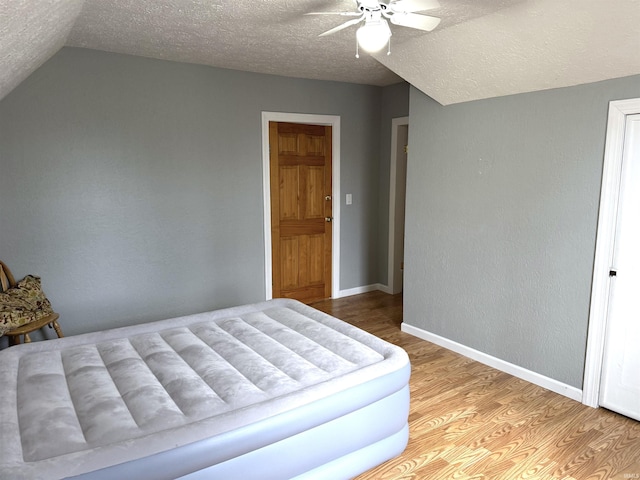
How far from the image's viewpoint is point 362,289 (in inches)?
218

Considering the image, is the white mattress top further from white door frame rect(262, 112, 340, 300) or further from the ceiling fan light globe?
white door frame rect(262, 112, 340, 300)

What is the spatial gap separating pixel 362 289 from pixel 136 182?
293 centimetres

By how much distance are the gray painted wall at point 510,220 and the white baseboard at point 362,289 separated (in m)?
1.33

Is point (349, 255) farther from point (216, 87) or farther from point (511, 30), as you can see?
point (511, 30)

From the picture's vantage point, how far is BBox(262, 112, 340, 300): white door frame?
449 centimetres

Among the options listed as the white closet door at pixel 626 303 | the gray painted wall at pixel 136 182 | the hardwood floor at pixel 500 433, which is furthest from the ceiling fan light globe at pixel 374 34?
the gray painted wall at pixel 136 182

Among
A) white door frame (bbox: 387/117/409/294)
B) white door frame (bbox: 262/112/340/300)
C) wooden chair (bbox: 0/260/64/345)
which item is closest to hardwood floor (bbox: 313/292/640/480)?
white door frame (bbox: 262/112/340/300)

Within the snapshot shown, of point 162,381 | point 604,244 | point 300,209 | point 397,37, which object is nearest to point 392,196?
point 300,209

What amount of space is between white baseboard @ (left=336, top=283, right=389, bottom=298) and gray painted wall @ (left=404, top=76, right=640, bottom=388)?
133cm

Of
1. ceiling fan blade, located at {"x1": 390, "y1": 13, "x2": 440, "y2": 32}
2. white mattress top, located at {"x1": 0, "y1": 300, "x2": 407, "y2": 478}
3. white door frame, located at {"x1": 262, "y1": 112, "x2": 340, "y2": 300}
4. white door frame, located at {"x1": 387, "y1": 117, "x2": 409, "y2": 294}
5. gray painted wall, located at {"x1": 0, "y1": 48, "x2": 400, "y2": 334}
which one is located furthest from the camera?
white door frame, located at {"x1": 387, "y1": 117, "x2": 409, "y2": 294}

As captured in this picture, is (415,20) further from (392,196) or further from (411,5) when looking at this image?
(392,196)

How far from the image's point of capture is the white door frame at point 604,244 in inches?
104

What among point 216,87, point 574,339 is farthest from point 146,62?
point 574,339

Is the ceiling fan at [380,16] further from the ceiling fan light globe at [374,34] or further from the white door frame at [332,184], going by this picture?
the white door frame at [332,184]
